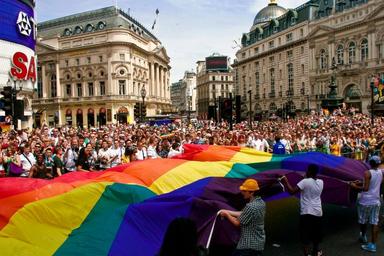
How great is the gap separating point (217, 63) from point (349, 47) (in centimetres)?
8161

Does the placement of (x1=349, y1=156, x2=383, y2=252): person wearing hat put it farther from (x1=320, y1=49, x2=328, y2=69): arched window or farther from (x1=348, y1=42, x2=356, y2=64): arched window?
(x1=320, y1=49, x2=328, y2=69): arched window

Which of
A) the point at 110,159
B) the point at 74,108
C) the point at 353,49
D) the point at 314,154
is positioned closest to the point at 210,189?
the point at 314,154

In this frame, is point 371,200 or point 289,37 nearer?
point 371,200

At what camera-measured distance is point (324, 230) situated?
8.96 m

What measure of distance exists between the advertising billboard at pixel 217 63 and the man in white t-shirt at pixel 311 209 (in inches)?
5356

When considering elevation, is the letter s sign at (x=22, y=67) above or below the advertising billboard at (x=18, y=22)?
below

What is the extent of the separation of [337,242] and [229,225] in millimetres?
3347

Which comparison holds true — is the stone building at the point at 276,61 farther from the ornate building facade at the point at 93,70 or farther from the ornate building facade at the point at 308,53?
the ornate building facade at the point at 93,70

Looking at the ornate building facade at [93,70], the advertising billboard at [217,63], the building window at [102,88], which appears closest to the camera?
the ornate building facade at [93,70]

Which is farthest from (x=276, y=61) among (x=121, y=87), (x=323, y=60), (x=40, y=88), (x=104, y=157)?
(x=104, y=157)

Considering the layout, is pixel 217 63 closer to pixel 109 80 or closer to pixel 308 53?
pixel 109 80

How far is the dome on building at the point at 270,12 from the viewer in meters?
93.4

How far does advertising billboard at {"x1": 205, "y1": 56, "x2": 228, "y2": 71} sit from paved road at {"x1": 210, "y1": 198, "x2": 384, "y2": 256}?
132 metres

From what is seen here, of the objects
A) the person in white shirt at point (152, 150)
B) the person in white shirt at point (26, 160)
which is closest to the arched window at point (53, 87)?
the person in white shirt at point (152, 150)
